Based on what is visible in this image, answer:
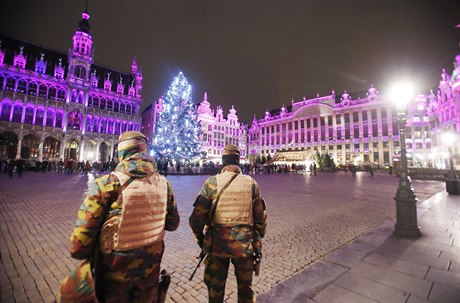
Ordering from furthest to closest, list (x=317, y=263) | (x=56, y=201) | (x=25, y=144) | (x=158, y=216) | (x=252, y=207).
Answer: (x=25, y=144) < (x=56, y=201) < (x=317, y=263) < (x=252, y=207) < (x=158, y=216)

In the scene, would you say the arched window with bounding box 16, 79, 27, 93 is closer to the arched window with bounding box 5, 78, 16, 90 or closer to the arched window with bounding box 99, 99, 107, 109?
the arched window with bounding box 5, 78, 16, 90

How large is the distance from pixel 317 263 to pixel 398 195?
3376 mm

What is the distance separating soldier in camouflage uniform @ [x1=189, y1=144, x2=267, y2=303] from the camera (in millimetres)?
2197

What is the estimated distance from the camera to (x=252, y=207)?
7.67 feet

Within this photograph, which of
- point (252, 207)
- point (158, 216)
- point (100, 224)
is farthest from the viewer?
point (252, 207)

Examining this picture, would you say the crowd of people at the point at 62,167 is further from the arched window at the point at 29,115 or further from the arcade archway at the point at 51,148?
the arched window at the point at 29,115

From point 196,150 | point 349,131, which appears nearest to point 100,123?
point 196,150

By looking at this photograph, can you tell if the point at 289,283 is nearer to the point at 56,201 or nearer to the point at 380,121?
the point at 56,201

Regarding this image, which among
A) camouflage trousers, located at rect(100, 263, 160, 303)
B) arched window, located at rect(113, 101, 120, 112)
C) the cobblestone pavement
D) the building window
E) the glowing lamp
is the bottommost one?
the cobblestone pavement

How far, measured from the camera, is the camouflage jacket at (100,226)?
5.01ft

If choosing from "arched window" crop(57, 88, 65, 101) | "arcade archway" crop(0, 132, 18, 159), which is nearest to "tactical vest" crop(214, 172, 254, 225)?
"arcade archway" crop(0, 132, 18, 159)

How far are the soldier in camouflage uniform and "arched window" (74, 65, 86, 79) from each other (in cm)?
5137

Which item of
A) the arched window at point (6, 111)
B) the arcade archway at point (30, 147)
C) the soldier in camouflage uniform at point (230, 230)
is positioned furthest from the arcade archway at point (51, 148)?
the soldier in camouflage uniform at point (230, 230)

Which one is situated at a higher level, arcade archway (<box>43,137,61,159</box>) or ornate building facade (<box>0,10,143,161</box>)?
ornate building facade (<box>0,10,143,161</box>)
